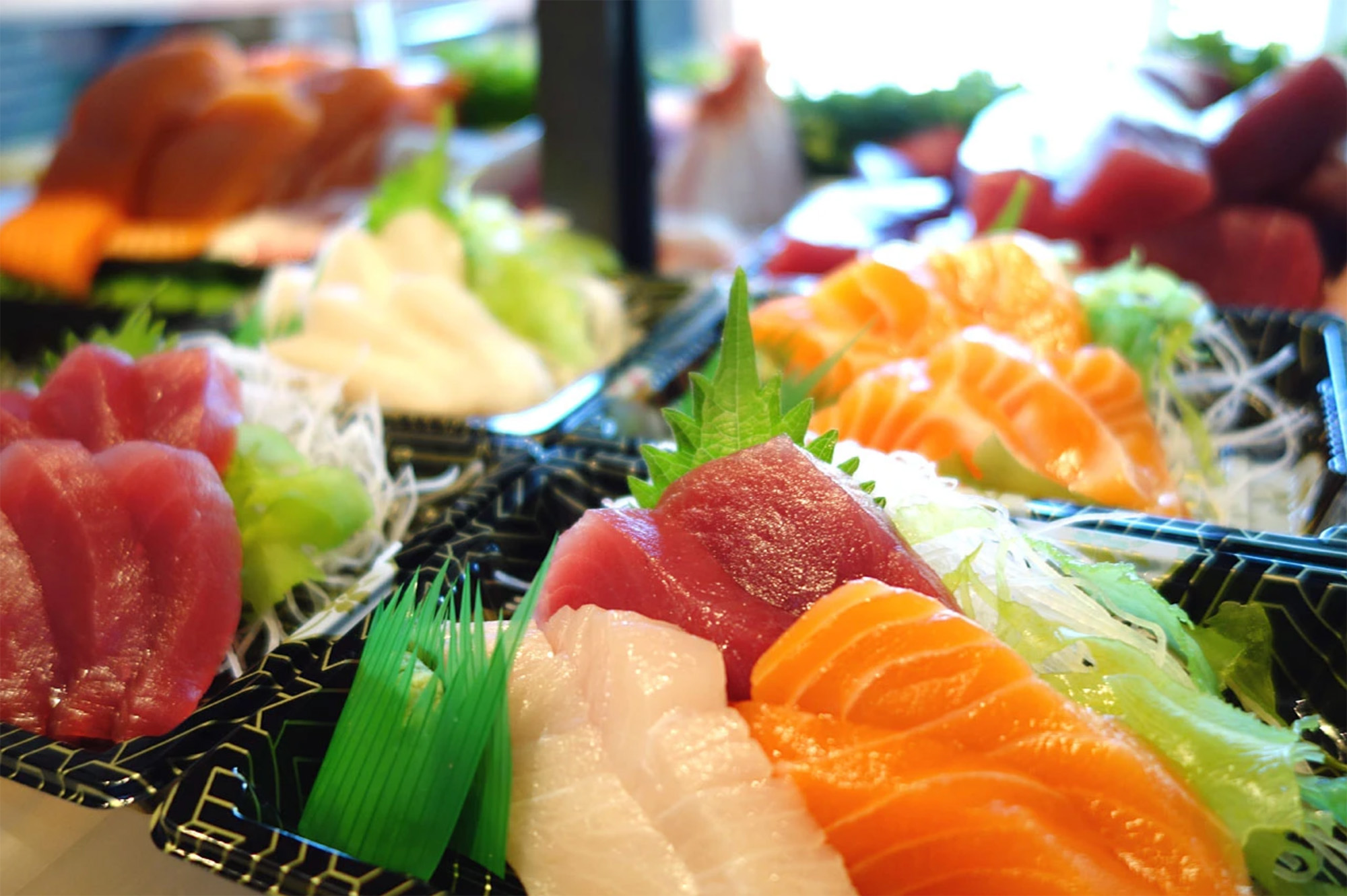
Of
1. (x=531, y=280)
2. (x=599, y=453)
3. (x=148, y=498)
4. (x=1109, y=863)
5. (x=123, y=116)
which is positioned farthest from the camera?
(x=123, y=116)

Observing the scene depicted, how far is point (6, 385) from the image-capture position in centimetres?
216

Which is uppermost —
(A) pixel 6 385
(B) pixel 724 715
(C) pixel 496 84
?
(C) pixel 496 84

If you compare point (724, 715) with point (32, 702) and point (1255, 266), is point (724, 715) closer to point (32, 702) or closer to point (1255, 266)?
point (32, 702)

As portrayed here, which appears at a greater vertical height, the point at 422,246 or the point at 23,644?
the point at 422,246

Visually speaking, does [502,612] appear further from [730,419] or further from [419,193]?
[419,193]

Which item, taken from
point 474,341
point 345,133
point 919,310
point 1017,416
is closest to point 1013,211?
point 919,310

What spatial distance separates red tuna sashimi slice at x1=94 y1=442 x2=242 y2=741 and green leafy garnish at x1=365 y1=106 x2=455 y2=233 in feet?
3.28

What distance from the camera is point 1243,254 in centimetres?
211

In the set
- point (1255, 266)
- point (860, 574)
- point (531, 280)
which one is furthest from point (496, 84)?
point (860, 574)

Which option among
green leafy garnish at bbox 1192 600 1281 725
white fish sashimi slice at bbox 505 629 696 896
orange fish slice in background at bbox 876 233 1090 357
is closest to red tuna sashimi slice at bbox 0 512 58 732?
white fish sashimi slice at bbox 505 629 696 896

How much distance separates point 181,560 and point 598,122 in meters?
1.55

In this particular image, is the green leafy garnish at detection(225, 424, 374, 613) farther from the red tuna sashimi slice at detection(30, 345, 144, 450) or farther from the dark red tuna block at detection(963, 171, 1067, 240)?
the dark red tuna block at detection(963, 171, 1067, 240)

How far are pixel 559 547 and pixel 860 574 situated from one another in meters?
0.30

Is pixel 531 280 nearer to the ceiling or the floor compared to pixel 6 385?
nearer to the ceiling
